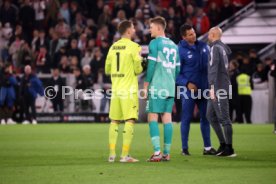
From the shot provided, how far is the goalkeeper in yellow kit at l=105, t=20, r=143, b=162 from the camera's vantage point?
13281 mm

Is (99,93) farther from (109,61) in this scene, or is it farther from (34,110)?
(109,61)

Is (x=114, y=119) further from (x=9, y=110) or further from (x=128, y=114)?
(x=9, y=110)

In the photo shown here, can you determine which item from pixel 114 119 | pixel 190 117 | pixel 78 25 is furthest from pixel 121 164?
pixel 78 25

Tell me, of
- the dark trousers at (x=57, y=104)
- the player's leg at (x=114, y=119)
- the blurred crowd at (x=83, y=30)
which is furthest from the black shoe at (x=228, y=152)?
the dark trousers at (x=57, y=104)

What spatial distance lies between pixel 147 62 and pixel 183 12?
62.0 feet

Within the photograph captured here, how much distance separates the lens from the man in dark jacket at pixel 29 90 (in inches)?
1215

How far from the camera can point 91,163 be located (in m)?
13.3

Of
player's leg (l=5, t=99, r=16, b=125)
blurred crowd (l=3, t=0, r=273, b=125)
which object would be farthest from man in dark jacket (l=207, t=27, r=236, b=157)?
player's leg (l=5, t=99, r=16, b=125)

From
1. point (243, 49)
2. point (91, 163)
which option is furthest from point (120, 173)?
point (243, 49)

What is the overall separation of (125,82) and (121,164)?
1355mm

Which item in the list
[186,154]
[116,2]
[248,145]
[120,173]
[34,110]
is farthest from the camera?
[116,2]

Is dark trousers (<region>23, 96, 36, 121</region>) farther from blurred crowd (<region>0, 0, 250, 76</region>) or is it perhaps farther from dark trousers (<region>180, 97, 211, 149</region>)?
dark trousers (<region>180, 97, 211, 149</region>)

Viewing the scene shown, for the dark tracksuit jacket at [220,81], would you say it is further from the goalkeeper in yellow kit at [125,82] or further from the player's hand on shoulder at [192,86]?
the goalkeeper in yellow kit at [125,82]

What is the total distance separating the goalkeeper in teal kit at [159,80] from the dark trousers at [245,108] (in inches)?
→ 649
